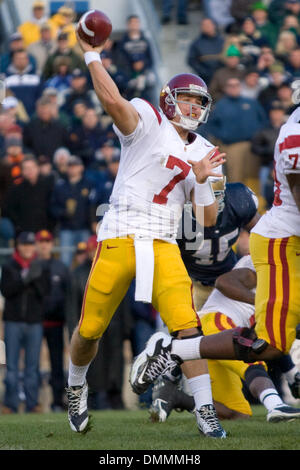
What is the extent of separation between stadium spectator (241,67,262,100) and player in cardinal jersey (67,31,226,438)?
5636mm

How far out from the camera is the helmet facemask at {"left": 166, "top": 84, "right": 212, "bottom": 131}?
5668 mm

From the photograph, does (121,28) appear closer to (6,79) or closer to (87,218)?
(6,79)

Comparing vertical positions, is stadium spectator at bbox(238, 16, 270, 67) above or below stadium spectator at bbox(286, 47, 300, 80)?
above

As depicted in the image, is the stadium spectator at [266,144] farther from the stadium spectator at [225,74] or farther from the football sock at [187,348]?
the football sock at [187,348]

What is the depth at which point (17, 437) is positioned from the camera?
216 inches

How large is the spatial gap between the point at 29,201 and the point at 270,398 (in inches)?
176

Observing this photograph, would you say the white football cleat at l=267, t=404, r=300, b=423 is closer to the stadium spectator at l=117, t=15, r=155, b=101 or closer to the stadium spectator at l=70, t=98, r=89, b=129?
the stadium spectator at l=70, t=98, r=89, b=129

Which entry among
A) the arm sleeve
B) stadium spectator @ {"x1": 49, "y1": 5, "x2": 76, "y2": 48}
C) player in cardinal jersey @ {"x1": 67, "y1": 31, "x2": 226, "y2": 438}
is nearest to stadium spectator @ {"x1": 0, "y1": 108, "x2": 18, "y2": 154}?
stadium spectator @ {"x1": 49, "y1": 5, "x2": 76, "y2": 48}

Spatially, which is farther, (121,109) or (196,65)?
(196,65)

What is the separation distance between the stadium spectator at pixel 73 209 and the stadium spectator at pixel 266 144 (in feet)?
5.46

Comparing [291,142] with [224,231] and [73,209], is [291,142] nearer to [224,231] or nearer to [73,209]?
[224,231]
